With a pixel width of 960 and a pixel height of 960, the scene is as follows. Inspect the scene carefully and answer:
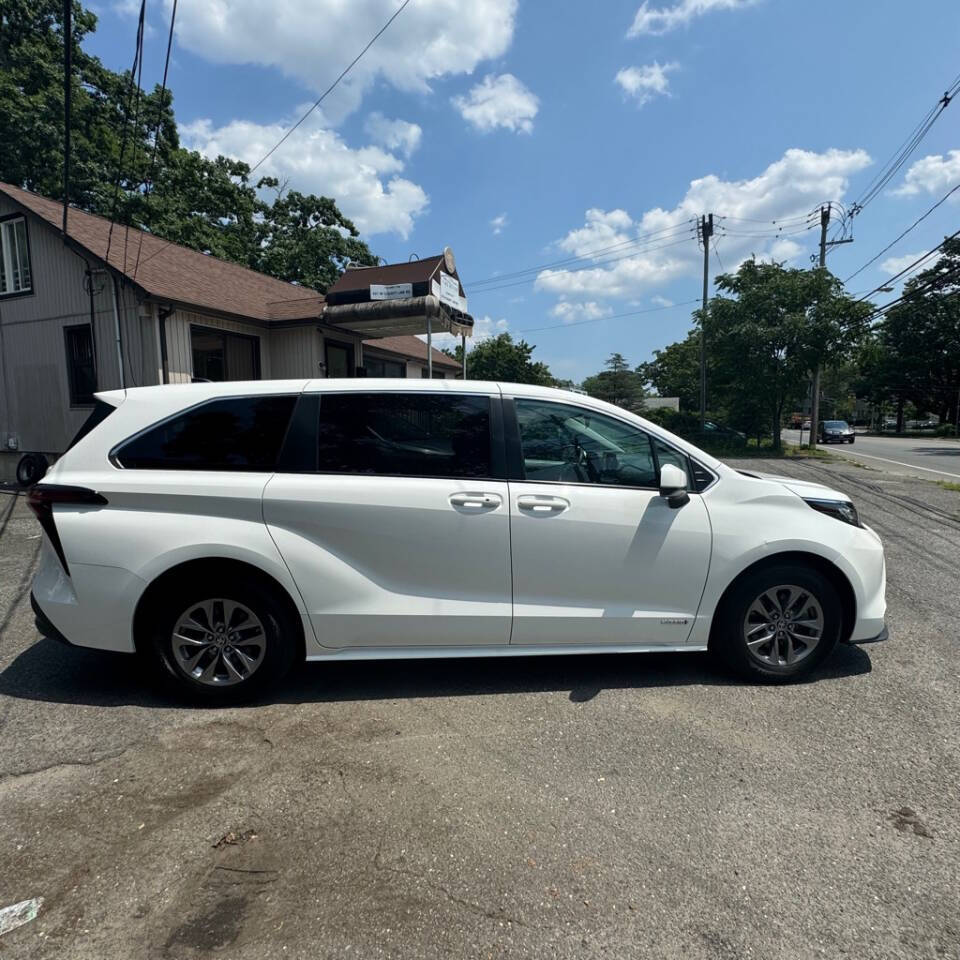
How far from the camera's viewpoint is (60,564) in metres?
3.18

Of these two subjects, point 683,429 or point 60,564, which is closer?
point 60,564

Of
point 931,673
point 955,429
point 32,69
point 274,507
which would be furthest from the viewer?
point 955,429

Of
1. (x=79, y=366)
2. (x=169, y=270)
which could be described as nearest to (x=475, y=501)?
(x=169, y=270)

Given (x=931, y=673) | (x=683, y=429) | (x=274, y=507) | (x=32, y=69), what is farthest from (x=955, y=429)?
(x=32, y=69)

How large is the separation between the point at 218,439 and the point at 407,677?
5.88ft

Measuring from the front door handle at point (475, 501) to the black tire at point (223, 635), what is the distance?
3.52ft

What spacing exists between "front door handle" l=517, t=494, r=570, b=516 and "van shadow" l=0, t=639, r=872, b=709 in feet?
3.53

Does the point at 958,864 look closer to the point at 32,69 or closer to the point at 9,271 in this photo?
the point at 9,271

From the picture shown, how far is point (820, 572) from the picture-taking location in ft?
11.5

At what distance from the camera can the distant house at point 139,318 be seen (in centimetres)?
1156

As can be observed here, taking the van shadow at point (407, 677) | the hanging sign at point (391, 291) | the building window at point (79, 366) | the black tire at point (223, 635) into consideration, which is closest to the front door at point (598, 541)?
the van shadow at point (407, 677)

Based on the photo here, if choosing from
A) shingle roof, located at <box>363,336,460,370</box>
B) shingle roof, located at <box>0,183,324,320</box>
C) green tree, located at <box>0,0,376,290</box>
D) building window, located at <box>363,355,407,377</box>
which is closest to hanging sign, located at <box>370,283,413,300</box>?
shingle roof, located at <box>0,183,324,320</box>

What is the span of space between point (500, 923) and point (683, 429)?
2607 centimetres

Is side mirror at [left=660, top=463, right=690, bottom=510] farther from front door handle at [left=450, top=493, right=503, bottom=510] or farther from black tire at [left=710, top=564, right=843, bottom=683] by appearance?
front door handle at [left=450, top=493, right=503, bottom=510]
